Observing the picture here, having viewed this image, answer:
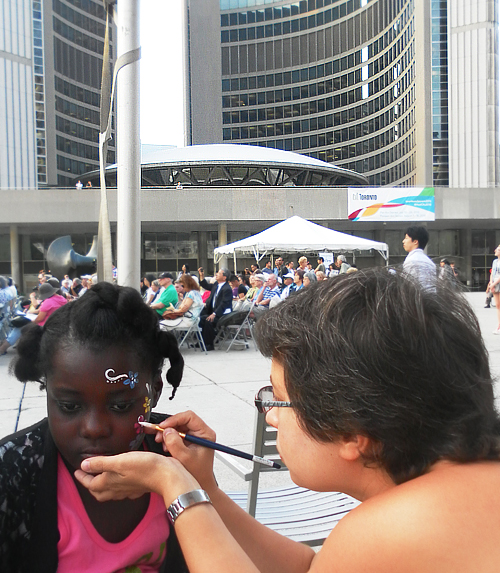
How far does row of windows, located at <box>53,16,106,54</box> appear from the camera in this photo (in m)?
64.6

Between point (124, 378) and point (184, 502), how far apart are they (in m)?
0.42

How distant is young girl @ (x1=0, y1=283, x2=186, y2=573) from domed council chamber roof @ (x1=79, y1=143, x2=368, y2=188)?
4241 cm

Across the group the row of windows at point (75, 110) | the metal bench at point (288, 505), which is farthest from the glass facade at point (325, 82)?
the metal bench at point (288, 505)

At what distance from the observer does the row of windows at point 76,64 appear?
65.7 m

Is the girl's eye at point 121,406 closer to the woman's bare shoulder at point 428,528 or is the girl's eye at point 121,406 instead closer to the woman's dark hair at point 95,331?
the woman's dark hair at point 95,331

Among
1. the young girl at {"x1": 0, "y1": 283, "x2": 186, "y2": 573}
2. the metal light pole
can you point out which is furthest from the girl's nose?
the metal light pole

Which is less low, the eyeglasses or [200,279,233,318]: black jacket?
the eyeglasses

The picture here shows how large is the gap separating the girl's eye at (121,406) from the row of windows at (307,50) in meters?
70.0

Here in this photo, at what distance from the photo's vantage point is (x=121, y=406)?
133cm

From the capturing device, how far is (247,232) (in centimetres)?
3669

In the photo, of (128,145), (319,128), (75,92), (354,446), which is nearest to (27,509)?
(354,446)

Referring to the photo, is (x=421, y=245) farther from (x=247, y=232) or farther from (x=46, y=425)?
(x=247, y=232)

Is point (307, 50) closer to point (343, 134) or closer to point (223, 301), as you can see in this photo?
point (343, 134)

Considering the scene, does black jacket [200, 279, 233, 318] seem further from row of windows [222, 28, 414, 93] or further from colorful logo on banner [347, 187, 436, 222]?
row of windows [222, 28, 414, 93]
